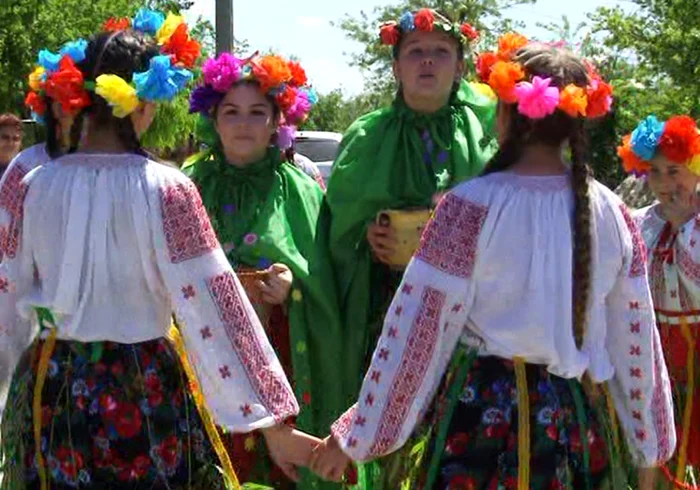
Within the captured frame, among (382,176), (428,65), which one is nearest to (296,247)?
(382,176)

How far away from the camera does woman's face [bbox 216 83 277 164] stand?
15.2 ft

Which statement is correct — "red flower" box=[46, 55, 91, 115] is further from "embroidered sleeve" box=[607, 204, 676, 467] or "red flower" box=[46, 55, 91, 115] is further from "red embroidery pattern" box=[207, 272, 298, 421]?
"embroidered sleeve" box=[607, 204, 676, 467]

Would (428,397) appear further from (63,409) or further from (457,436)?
(63,409)

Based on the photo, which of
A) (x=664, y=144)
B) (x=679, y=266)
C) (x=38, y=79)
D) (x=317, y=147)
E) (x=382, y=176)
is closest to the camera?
(x=38, y=79)

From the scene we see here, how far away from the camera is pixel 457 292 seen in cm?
296

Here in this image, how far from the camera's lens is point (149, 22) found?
132 inches

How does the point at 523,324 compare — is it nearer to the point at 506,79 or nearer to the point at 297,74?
the point at 506,79

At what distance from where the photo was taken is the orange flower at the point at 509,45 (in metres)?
3.23

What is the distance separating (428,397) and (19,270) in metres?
1.06

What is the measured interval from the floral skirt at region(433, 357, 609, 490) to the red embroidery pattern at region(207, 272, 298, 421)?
1.41ft

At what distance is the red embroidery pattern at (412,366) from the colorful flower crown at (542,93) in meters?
0.51

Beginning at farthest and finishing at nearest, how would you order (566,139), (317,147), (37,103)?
(317,147)
(37,103)
(566,139)

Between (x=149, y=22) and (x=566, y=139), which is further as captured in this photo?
(x=149, y=22)

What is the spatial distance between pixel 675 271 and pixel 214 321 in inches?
110
